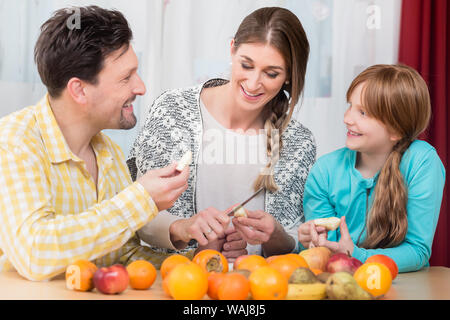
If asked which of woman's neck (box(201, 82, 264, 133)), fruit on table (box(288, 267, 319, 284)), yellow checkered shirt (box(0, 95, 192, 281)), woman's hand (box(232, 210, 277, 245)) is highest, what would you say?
woman's neck (box(201, 82, 264, 133))

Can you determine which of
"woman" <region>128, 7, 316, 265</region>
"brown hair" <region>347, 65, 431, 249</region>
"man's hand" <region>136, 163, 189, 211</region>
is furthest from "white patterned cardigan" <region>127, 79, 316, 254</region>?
"man's hand" <region>136, 163, 189, 211</region>

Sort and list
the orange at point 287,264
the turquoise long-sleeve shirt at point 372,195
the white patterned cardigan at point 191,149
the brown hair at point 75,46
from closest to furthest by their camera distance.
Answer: the orange at point 287,264, the brown hair at point 75,46, the turquoise long-sleeve shirt at point 372,195, the white patterned cardigan at point 191,149

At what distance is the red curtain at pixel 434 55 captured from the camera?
6.47 ft

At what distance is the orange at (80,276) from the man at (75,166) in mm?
66

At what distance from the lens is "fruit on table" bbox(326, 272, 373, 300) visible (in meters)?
0.81

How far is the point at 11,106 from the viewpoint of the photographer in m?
1.67

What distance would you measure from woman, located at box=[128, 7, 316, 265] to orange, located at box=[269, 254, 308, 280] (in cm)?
43

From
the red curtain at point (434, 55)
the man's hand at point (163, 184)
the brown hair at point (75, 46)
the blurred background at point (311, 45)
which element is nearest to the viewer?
the man's hand at point (163, 184)

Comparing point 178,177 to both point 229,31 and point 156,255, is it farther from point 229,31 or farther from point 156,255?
point 229,31

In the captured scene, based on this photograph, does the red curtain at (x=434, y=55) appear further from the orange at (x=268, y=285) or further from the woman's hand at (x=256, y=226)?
the orange at (x=268, y=285)

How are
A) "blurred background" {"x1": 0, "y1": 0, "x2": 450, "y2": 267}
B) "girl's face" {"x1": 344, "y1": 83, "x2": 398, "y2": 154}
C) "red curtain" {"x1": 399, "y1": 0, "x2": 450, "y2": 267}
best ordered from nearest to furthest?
"girl's face" {"x1": 344, "y1": 83, "x2": 398, "y2": 154} < "blurred background" {"x1": 0, "y1": 0, "x2": 450, "y2": 267} < "red curtain" {"x1": 399, "y1": 0, "x2": 450, "y2": 267}

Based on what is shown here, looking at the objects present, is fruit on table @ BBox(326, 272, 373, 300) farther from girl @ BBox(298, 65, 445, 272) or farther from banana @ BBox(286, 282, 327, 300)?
girl @ BBox(298, 65, 445, 272)

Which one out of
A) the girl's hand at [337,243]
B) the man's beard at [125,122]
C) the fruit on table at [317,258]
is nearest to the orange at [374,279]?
the fruit on table at [317,258]

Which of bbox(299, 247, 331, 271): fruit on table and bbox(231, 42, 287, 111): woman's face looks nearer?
bbox(299, 247, 331, 271): fruit on table
